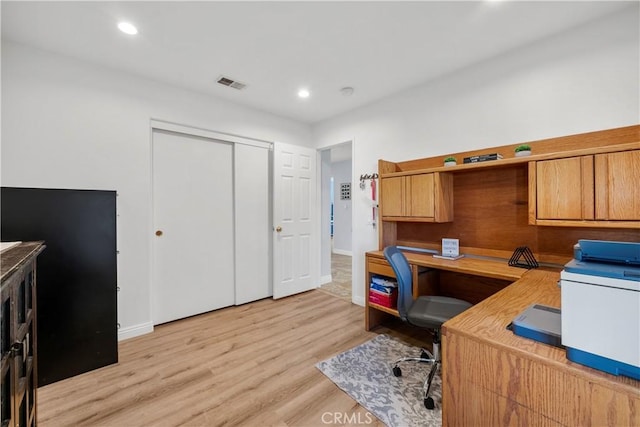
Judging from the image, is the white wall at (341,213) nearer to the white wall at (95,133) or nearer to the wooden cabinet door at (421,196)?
the wooden cabinet door at (421,196)

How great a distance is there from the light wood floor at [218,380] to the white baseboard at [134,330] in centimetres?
6

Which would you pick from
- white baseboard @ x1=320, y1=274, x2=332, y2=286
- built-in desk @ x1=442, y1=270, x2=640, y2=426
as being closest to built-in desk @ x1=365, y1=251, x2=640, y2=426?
built-in desk @ x1=442, y1=270, x2=640, y2=426

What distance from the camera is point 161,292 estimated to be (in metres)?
2.86

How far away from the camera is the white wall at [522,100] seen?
6.02ft

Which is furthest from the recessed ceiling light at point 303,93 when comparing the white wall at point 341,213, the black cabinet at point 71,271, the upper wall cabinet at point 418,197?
the white wall at point 341,213

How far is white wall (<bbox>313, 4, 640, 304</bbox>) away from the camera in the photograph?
1836mm

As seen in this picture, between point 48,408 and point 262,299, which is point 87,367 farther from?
point 262,299

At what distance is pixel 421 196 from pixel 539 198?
2.89ft

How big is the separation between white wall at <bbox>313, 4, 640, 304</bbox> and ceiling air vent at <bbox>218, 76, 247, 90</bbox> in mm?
1568

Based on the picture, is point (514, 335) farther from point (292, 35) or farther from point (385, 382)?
point (292, 35)

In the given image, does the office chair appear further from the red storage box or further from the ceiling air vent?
the ceiling air vent

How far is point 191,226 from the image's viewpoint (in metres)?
3.06

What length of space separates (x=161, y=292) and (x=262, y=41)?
2.68m

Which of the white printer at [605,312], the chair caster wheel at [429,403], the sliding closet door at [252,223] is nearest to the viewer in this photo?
the white printer at [605,312]
